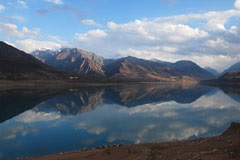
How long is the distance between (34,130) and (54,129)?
3846 millimetres


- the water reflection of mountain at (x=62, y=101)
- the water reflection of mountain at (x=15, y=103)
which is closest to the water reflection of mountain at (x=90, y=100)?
the water reflection of mountain at (x=62, y=101)

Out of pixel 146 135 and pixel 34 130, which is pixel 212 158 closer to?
pixel 146 135

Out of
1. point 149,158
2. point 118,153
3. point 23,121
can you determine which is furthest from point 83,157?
point 23,121

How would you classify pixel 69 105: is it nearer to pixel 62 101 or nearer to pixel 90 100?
pixel 62 101

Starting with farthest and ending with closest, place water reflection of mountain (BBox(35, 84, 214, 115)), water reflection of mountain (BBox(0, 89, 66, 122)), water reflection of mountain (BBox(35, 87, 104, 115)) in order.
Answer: water reflection of mountain (BBox(35, 84, 214, 115)), water reflection of mountain (BBox(35, 87, 104, 115)), water reflection of mountain (BBox(0, 89, 66, 122))

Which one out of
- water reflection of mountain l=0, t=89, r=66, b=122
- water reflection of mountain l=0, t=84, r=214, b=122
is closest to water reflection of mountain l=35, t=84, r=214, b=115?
water reflection of mountain l=0, t=84, r=214, b=122

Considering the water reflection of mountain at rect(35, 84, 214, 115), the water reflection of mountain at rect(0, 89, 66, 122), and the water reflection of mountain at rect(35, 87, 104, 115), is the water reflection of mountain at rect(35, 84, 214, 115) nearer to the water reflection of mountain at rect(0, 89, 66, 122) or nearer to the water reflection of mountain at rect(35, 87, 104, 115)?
the water reflection of mountain at rect(35, 87, 104, 115)

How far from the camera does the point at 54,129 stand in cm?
4947

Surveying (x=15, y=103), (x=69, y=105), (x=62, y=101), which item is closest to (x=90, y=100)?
(x=62, y=101)

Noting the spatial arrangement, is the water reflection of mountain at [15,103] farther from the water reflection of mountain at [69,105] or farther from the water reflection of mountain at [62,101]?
the water reflection of mountain at [69,105]

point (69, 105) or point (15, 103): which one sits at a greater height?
point (15, 103)

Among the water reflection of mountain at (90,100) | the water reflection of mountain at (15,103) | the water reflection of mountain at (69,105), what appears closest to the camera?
the water reflection of mountain at (15,103)

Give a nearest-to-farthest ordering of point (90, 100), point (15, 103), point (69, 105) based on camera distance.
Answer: point (15, 103)
point (69, 105)
point (90, 100)

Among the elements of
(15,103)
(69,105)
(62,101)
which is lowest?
(69,105)
